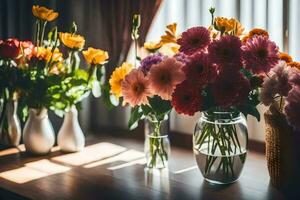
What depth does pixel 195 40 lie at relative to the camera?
1.65m

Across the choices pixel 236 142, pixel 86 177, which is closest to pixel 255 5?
pixel 236 142

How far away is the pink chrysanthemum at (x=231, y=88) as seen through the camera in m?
1.55

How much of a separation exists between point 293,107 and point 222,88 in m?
0.19

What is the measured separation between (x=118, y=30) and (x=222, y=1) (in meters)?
0.49

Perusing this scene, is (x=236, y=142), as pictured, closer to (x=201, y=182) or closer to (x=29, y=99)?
(x=201, y=182)

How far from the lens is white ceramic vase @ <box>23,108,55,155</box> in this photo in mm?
2051

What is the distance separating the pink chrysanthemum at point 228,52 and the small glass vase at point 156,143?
0.36m

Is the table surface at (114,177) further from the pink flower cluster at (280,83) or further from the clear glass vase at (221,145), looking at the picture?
the pink flower cluster at (280,83)

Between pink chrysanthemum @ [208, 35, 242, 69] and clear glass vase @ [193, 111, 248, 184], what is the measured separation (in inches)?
6.9

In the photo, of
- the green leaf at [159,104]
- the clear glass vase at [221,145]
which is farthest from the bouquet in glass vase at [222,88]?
the green leaf at [159,104]

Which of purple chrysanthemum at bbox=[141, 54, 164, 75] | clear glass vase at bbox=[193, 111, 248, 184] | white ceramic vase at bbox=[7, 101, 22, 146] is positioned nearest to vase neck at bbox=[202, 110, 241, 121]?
clear glass vase at bbox=[193, 111, 248, 184]

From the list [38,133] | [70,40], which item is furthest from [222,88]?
[38,133]

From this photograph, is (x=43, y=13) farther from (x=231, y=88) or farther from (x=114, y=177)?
(x=231, y=88)

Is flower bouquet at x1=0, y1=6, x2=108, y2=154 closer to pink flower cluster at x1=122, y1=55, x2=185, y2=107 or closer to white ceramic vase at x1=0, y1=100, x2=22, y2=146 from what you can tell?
white ceramic vase at x1=0, y1=100, x2=22, y2=146
